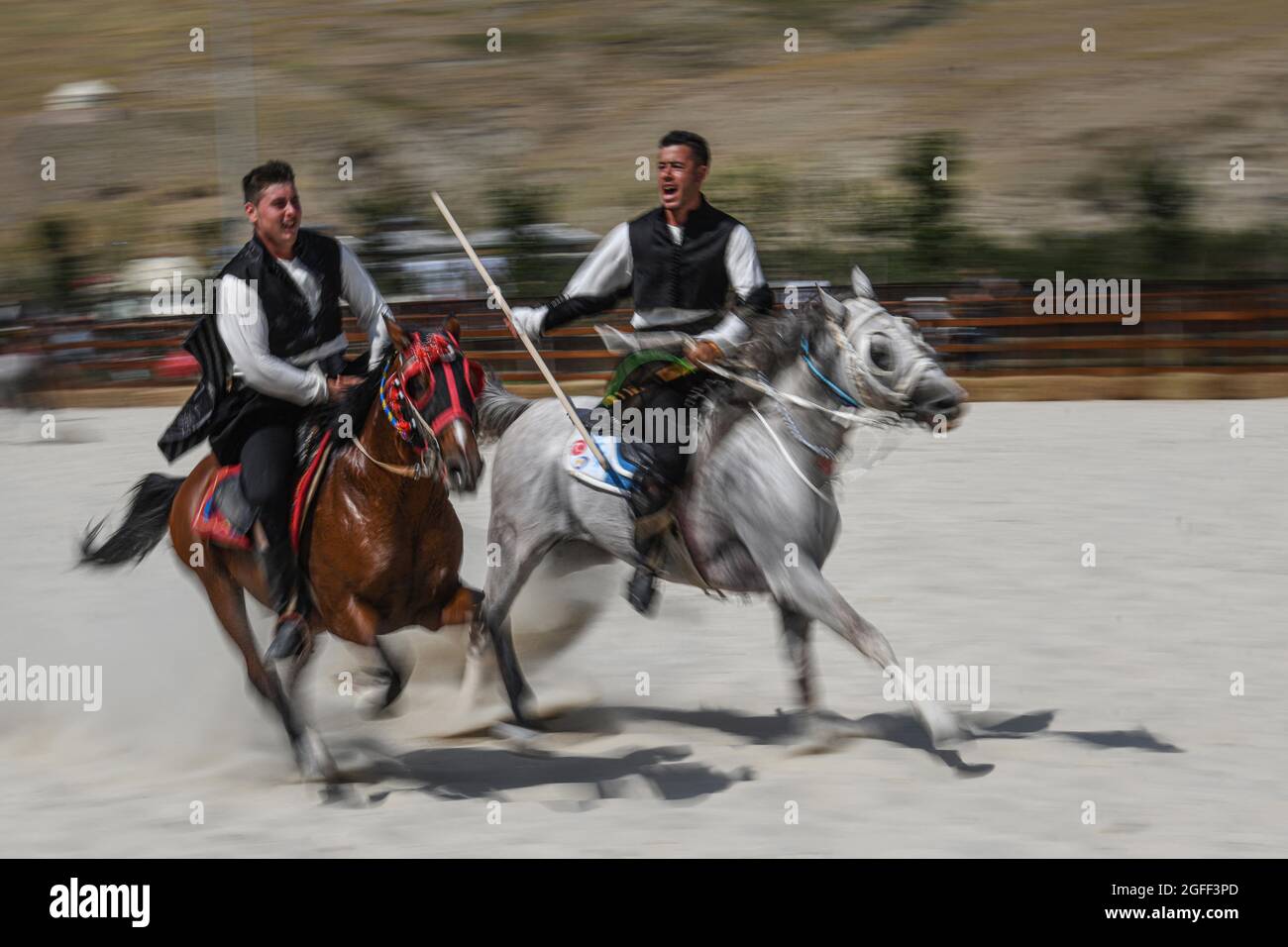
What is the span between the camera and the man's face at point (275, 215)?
5.54 m

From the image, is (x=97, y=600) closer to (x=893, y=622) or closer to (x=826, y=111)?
(x=893, y=622)

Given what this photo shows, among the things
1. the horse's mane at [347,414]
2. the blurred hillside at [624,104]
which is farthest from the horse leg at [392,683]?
the blurred hillside at [624,104]

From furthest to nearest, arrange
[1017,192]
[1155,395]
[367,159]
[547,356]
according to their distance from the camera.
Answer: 1. [367,159]
2. [1017,192]
3. [547,356]
4. [1155,395]

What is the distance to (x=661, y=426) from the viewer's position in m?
6.08

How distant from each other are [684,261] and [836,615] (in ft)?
4.79

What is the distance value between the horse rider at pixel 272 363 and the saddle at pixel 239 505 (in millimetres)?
10

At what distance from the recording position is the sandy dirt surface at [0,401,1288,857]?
5.19 m

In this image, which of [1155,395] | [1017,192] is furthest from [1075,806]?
[1017,192]

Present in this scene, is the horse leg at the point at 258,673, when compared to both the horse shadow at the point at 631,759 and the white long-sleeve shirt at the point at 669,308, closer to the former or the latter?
the horse shadow at the point at 631,759

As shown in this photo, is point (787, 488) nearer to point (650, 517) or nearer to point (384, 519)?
point (650, 517)

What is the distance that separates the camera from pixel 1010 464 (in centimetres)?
1327

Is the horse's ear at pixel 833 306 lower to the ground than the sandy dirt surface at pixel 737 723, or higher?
higher

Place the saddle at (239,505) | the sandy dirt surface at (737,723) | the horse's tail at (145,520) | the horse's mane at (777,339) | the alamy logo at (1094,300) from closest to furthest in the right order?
the sandy dirt surface at (737,723), the saddle at (239,505), the horse's mane at (777,339), the horse's tail at (145,520), the alamy logo at (1094,300)

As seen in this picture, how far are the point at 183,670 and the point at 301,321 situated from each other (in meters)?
2.02
